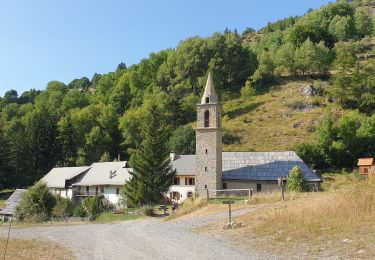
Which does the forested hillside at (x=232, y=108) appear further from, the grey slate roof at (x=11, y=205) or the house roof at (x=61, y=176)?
the grey slate roof at (x=11, y=205)

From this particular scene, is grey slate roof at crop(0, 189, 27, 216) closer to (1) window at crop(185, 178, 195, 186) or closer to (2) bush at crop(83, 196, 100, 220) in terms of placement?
(2) bush at crop(83, 196, 100, 220)

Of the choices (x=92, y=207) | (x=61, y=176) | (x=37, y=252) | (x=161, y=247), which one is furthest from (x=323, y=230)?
(x=61, y=176)

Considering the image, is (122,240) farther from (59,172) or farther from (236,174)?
(59,172)

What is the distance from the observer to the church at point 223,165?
40.9 metres

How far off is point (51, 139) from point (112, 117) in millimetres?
16096

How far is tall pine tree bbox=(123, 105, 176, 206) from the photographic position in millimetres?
40438

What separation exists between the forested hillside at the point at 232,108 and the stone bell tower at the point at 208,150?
16.3 m

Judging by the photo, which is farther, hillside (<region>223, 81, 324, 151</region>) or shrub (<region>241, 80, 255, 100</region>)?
shrub (<region>241, 80, 255, 100</region>)

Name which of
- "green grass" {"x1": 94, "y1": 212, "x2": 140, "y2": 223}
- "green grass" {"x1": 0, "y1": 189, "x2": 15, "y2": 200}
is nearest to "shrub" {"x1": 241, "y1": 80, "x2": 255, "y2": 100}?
"green grass" {"x1": 0, "y1": 189, "x2": 15, "y2": 200}

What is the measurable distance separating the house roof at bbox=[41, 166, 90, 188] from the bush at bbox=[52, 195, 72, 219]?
48.7 ft

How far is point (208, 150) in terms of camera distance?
136ft

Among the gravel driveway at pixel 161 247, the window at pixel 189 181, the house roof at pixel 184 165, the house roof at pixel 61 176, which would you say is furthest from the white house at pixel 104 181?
the gravel driveway at pixel 161 247

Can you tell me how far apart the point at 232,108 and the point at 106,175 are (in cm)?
3398

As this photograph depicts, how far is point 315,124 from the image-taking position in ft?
216
